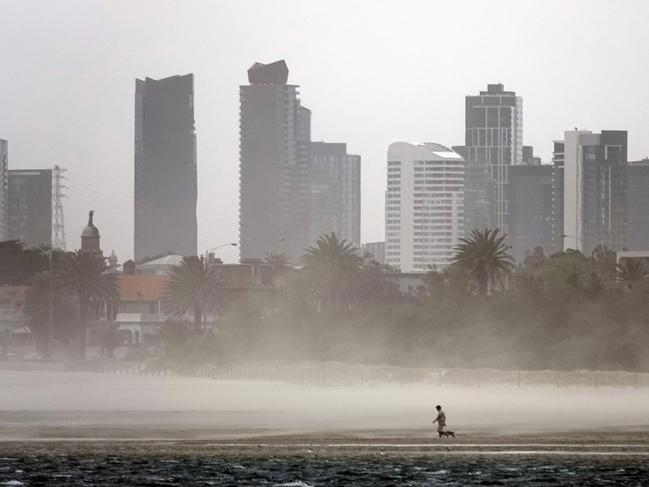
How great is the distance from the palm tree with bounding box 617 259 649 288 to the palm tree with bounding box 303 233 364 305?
2777 centimetres

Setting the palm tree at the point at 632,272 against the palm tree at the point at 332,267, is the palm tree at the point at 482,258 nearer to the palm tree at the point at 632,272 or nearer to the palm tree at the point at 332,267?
the palm tree at the point at 632,272

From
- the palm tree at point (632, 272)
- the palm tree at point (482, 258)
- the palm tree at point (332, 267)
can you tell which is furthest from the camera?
the palm tree at point (332, 267)

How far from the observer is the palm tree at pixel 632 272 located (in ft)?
584

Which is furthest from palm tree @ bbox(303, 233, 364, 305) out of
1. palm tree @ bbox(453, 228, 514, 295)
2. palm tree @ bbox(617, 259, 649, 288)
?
palm tree @ bbox(617, 259, 649, 288)

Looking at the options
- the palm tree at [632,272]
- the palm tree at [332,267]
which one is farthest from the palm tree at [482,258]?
the palm tree at [332,267]

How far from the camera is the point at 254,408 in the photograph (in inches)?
4441

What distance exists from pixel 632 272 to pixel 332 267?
32.1 metres

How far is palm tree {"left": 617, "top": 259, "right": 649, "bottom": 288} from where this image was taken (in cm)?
17788

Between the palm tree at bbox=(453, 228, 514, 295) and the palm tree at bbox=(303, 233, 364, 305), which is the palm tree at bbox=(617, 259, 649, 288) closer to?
the palm tree at bbox=(453, 228, 514, 295)

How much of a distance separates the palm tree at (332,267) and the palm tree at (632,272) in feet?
91.1

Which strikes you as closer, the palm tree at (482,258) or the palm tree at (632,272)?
the palm tree at (482,258)

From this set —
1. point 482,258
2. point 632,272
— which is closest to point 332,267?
point 482,258

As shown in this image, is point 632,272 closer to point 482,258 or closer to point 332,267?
point 482,258

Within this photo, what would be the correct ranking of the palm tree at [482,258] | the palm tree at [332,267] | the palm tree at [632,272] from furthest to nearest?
the palm tree at [332,267]
the palm tree at [632,272]
the palm tree at [482,258]
